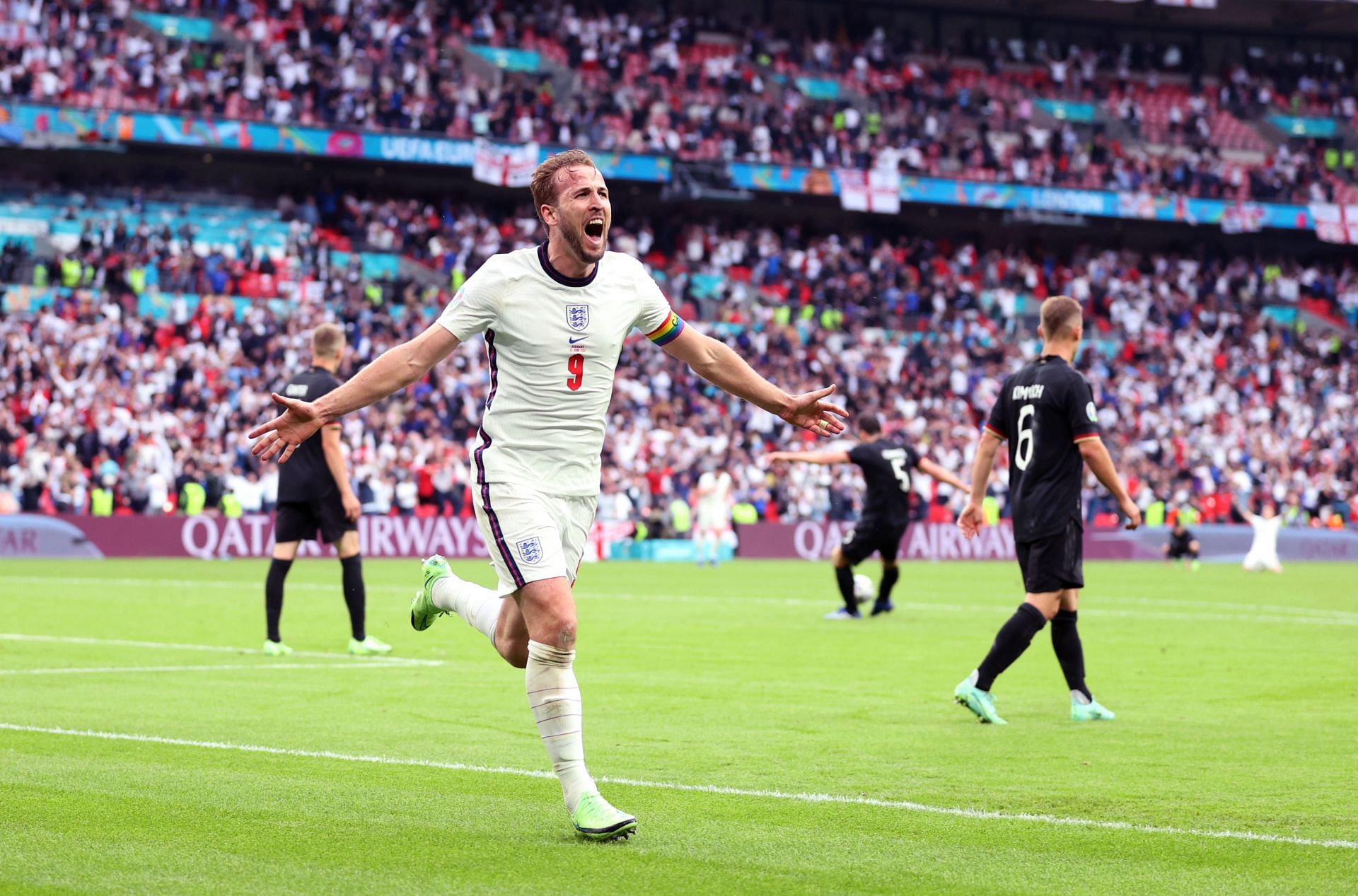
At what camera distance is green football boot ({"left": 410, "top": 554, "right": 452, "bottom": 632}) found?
8.02 metres

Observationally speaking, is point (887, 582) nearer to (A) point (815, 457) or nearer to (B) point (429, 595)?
(A) point (815, 457)

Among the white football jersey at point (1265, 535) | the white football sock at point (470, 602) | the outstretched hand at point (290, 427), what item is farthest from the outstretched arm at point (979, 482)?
the white football jersey at point (1265, 535)

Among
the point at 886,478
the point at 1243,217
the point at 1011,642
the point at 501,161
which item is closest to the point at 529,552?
the point at 1011,642

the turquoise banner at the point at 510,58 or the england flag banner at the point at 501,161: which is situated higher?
the turquoise banner at the point at 510,58

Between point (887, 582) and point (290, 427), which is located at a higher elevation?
point (290, 427)

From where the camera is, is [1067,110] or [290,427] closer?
[290,427]

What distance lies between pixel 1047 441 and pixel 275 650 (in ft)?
21.9

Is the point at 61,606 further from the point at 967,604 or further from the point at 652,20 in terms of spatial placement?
the point at 652,20

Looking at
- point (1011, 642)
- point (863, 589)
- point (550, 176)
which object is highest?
point (550, 176)

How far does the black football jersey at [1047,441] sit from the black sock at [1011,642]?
48 cm

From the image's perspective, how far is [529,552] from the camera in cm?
636

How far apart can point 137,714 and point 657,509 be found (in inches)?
1064

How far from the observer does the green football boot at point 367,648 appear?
1397 cm

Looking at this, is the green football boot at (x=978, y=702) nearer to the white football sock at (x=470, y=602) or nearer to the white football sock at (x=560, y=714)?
the white football sock at (x=470, y=602)
